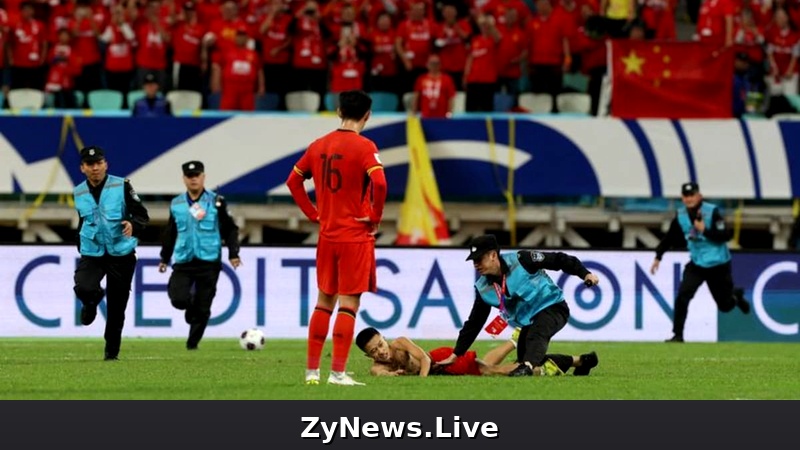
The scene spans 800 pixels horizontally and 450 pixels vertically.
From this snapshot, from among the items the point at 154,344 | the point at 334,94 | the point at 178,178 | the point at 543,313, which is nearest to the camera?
the point at 543,313

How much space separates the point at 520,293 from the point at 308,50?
44.5ft

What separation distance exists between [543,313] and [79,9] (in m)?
15.2

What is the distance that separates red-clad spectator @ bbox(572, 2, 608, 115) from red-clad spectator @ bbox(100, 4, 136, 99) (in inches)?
275

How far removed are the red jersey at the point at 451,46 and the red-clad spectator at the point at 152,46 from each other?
4222mm

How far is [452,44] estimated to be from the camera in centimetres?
2997

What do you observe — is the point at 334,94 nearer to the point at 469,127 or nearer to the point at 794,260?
the point at 469,127

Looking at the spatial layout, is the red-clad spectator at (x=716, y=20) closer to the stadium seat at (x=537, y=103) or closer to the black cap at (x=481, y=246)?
the stadium seat at (x=537, y=103)

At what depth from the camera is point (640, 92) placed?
2848 centimetres

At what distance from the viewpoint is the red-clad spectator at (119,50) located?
29656mm

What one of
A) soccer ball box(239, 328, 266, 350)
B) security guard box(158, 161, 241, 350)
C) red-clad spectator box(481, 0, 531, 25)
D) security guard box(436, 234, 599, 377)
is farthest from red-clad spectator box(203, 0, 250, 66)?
security guard box(436, 234, 599, 377)
